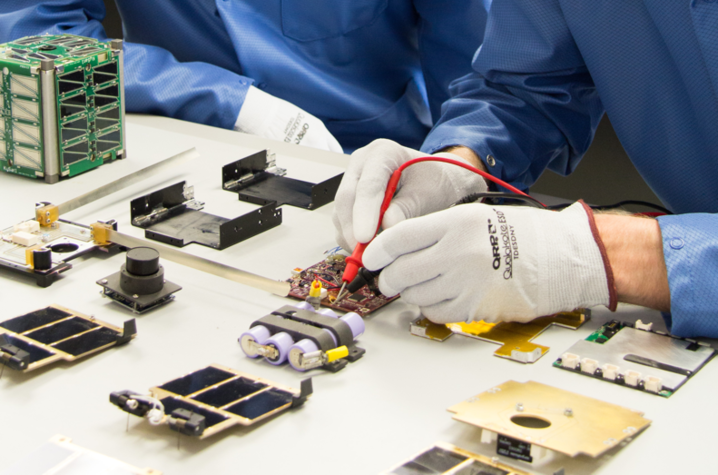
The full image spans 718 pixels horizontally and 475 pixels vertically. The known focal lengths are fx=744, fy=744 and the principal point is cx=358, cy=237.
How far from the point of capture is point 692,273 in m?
0.97

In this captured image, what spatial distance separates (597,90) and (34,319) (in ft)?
3.62

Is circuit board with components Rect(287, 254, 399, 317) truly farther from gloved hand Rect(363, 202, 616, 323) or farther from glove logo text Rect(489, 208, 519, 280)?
glove logo text Rect(489, 208, 519, 280)

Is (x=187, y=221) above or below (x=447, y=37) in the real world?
below

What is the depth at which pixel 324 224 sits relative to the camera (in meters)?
1.34

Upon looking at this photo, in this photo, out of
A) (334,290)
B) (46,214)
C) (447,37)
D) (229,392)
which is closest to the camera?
(229,392)

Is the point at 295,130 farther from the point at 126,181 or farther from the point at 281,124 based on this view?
the point at 126,181

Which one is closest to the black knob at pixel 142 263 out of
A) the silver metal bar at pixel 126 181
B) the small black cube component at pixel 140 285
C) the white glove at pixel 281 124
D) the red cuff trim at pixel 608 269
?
the small black cube component at pixel 140 285

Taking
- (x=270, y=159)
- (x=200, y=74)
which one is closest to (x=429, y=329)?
(x=270, y=159)

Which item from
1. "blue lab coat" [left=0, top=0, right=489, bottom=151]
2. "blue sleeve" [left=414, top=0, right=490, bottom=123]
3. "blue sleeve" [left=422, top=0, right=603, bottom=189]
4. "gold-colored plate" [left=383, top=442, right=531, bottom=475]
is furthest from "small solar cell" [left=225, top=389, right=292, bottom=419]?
"blue sleeve" [left=414, top=0, right=490, bottom=123]

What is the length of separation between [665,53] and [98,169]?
114cm

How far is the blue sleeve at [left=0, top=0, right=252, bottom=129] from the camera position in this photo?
1.92 meters

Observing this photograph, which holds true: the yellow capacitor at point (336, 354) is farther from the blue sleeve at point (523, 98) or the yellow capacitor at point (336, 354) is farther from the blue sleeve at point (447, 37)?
the blue sleeve at point (447, 37)

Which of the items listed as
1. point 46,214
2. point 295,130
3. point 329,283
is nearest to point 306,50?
point 295,130

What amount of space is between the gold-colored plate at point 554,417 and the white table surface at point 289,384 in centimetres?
2
